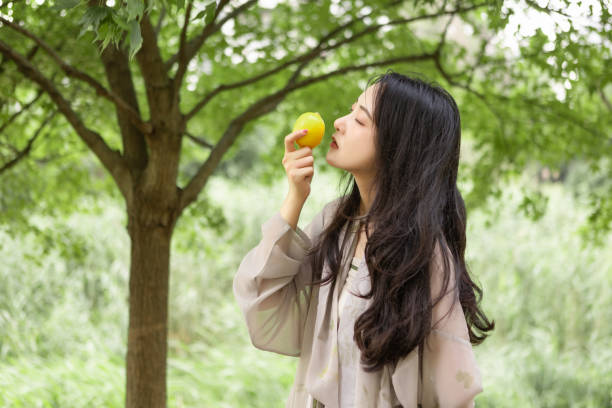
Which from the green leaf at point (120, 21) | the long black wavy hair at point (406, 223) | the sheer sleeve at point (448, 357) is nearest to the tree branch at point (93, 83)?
the green leaf at point (120, 21)

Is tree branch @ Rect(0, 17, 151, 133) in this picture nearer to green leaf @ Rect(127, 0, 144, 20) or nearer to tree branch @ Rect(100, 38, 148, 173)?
tree branch @ Rect(100, 38, 148, 173)

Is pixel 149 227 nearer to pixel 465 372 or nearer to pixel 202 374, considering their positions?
pixel 465 372

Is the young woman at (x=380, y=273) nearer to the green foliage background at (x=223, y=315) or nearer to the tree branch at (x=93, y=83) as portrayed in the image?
the tree branch at (x=93, y=83)

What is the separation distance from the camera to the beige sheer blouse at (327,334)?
1.55 metres

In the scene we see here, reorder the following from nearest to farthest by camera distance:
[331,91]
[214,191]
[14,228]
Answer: [14,228] → [331,91] → [214,191]

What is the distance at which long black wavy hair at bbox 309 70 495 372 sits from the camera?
156 cm

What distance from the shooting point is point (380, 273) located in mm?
1634

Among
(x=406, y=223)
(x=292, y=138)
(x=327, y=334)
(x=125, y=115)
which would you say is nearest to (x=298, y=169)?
(x=292, y=138)

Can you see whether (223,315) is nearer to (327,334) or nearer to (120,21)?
(327,334)

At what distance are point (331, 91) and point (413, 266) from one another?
9.00 ft

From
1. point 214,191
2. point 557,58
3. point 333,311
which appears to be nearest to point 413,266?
point 333,311

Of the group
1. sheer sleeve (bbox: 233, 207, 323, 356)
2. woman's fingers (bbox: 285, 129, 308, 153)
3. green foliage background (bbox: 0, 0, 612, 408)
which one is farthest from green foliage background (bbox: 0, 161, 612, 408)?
woman's fingers (bbox: 285, 129, 308, 153)

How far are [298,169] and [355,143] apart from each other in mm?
172

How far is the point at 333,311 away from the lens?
5.55 ft
